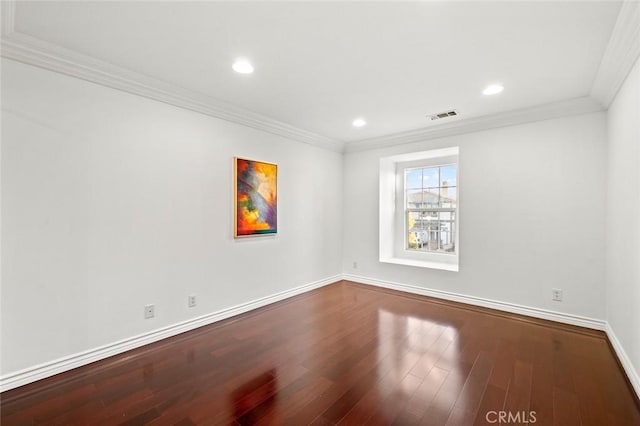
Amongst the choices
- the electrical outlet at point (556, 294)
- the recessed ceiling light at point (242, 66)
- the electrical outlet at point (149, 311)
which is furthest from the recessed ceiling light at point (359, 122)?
the electrical outlet at point (149, 311)

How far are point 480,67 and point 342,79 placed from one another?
1.17 m

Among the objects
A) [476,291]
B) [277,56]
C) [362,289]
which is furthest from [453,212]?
[277,56]

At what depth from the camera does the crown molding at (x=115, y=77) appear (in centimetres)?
200

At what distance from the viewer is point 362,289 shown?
4.52m

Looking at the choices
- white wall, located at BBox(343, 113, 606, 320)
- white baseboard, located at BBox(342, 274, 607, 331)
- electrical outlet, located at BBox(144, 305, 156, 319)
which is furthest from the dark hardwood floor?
white wall, located at BBox(343, 113, 606, 320)

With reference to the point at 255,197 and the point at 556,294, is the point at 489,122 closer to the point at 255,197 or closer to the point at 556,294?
the point at 556,294

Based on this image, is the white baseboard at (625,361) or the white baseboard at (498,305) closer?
the white baseboard at (625,361)

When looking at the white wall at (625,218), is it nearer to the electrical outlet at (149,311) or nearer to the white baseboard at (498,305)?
the white baseboard at (498,305)

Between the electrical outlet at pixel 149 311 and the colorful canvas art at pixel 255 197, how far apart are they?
111cm

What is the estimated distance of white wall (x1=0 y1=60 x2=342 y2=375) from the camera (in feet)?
6.72

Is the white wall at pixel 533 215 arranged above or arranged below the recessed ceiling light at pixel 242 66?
below

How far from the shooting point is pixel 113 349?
8.05 feet

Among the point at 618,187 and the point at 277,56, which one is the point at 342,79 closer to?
the point at 277,56

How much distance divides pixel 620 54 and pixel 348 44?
199 centimetres
